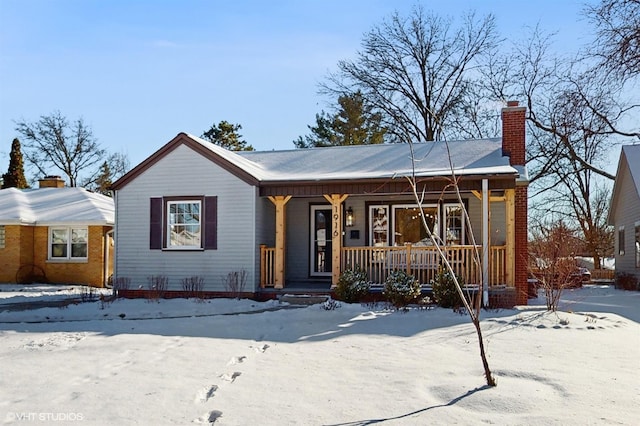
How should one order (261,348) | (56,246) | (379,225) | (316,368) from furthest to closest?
(56,246) → (379,225) → (261,348) → (316,368)

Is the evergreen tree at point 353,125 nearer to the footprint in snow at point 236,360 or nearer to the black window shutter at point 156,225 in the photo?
the black window shutter at point 156,225

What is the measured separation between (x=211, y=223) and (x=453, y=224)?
6.20 m

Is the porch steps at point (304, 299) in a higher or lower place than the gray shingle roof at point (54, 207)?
lower

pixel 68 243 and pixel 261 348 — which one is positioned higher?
pixel 68 243

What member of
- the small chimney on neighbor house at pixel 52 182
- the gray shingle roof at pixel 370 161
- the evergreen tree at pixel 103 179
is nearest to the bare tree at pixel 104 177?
the evergreen tree at pixel 103 179

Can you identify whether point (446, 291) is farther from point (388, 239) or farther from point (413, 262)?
point (388, 239)

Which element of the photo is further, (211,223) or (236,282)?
(211,223)

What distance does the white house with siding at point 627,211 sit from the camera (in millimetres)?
20891

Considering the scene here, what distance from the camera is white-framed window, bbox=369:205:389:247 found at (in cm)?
1548

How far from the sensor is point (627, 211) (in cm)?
2259

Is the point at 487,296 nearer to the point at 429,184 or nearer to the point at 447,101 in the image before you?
the point at 429,184

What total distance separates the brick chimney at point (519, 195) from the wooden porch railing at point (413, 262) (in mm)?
443
